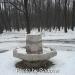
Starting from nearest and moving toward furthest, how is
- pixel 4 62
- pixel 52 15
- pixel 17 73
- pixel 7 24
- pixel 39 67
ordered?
pixel 17 73 → pixel 39 67 → pixel 4 62 → pixel 7 24 → pixel 52 15

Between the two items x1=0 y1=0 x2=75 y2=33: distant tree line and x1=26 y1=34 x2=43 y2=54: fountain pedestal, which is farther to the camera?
x1=0 y1=0 x2=75 y2=33: distant tree line

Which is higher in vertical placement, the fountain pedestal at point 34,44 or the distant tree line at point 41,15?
the distant tree line at point 41,15

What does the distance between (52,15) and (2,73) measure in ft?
150

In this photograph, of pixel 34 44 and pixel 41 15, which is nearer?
pixel 34 44

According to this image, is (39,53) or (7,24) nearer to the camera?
(39,53)

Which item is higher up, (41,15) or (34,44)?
(41,15)

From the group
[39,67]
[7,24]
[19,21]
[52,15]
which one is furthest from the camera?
[19,21]

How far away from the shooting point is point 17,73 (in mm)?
6832

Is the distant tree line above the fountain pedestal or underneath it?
above

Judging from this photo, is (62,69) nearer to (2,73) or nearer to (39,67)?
(39,67)

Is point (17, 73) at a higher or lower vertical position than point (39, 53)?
lower

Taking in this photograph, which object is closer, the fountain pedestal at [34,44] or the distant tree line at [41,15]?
the fountain pedestal at [34,44]

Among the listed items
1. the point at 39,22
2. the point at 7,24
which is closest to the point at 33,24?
the point at 39,22

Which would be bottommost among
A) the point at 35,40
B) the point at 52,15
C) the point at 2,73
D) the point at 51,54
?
the point at 2,73
